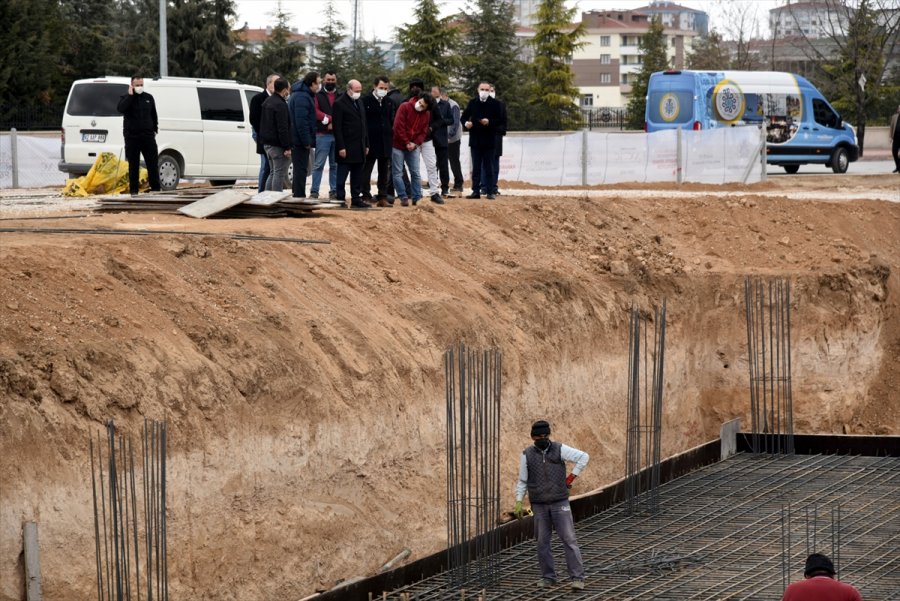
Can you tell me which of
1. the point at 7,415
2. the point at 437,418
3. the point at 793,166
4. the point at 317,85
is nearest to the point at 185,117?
the point at 317,85

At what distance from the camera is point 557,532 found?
11.2 m

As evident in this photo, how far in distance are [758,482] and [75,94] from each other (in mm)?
12095

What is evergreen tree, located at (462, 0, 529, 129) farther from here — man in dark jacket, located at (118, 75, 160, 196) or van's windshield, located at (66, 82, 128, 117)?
man in dark jacket, located at (118, 75, 160, 196)

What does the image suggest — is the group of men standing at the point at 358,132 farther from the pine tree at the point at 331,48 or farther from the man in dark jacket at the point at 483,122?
the pine tree at the point at 331,48

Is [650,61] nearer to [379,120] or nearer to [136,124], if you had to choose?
[379,120]

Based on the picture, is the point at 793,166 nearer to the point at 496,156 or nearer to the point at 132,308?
the point at 496,156

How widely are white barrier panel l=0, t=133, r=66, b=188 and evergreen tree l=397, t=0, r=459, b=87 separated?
68.5ft

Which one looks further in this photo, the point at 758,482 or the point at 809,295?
the point at 809,295

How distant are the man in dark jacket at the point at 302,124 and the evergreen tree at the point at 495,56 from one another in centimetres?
3048

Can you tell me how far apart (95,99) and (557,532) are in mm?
12857

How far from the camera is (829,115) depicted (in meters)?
32.3

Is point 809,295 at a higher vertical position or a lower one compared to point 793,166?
lower

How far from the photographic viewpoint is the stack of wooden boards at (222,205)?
1531 cm

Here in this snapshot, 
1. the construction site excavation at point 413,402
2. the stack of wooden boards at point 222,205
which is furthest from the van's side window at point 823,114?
the stack of wooden boards at point 222,205
